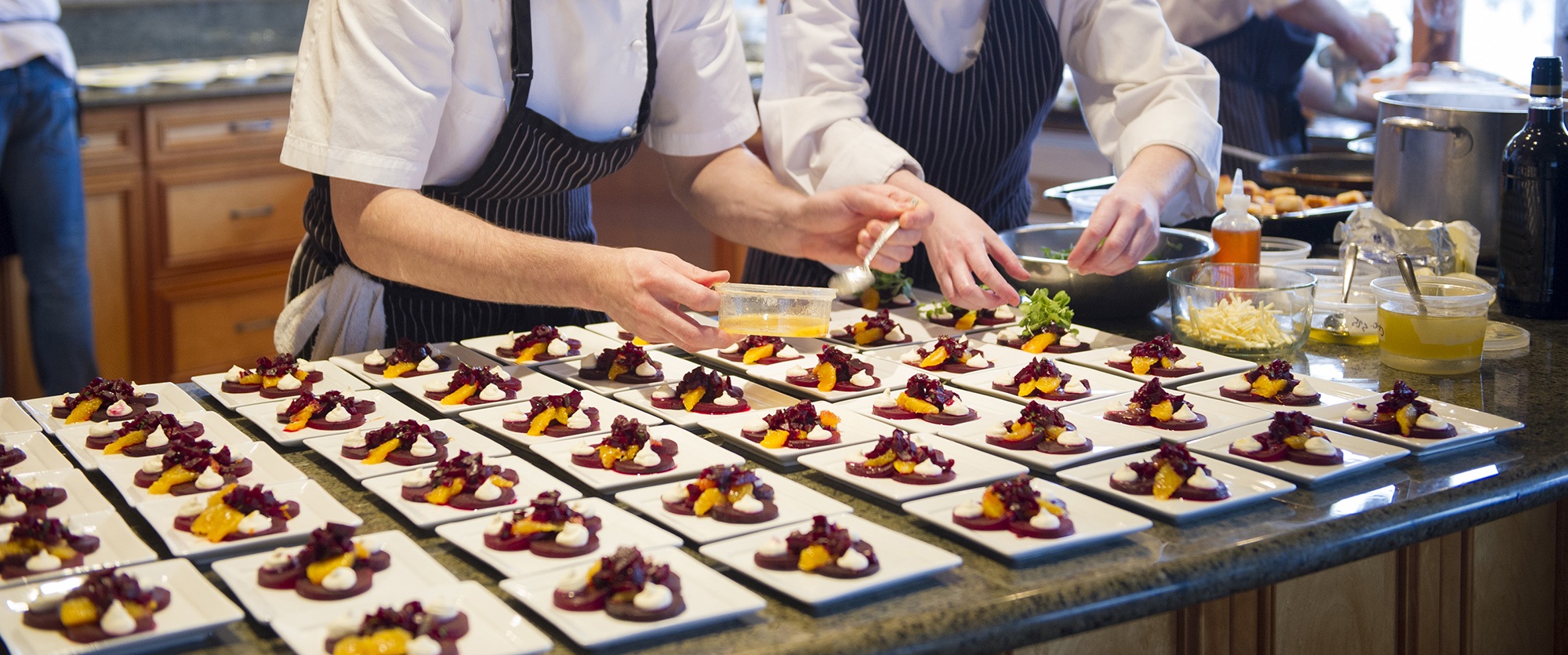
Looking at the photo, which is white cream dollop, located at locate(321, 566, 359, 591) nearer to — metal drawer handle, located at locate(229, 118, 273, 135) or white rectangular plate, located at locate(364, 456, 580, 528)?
white rectangular plate, located at locate(364, 456, 580, 528)

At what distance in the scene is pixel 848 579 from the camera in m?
1.08

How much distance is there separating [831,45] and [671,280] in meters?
0.91

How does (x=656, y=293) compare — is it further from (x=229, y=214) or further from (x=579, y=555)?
(x=229, y=214)

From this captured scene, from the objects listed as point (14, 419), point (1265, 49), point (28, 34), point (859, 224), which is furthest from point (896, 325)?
point (28, 34)

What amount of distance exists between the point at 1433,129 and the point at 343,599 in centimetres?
189

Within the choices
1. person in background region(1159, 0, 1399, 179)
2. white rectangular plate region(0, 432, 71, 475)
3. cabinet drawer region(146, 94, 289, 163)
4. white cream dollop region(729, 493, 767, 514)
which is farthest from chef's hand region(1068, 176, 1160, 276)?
cabinet drawer region(146, 94, 289, 163)

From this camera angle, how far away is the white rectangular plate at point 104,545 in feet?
3.60

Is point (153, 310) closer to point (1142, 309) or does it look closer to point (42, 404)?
point (42, 404)

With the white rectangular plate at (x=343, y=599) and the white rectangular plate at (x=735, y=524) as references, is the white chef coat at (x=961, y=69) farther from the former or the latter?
the white rectangular plate at (x=343, y=599)

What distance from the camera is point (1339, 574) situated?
1530 mm

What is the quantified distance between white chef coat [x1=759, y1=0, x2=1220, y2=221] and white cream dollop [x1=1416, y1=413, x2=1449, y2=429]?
79 centimetres

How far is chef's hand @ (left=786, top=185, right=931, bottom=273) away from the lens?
1893mm

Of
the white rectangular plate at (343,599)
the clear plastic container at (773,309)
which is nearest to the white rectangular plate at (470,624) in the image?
the white rectangular plate at (343,599)

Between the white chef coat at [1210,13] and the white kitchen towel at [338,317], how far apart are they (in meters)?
2.28
